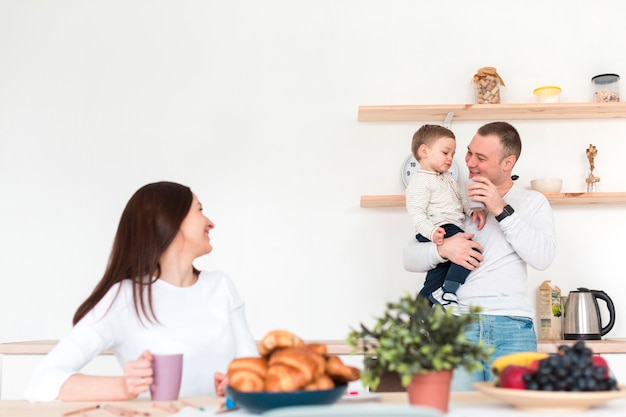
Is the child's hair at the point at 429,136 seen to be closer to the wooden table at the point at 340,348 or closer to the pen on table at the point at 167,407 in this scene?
the wooden table at the point at 340,348

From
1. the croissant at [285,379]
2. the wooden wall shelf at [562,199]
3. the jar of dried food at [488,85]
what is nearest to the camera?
the croissant at [285,379]

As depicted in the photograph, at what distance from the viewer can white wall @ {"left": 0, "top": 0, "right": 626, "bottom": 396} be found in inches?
131

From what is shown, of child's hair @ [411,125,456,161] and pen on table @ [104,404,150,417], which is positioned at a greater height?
child's hair @ [411,125,456,161]

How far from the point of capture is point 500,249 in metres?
2.60

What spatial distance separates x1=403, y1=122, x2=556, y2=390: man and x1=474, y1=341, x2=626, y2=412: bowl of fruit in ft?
3.54

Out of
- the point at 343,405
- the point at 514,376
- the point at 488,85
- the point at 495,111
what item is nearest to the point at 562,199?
the point at 495,111

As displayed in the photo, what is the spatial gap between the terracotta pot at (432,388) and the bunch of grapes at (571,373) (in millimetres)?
153

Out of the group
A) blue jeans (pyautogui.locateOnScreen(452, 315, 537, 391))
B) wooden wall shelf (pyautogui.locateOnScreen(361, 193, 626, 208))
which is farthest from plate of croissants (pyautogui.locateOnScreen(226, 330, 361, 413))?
wooden wall shelf (pyautogui.locateOnScreen(361, 193, 626, 208))

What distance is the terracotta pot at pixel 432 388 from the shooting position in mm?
1206

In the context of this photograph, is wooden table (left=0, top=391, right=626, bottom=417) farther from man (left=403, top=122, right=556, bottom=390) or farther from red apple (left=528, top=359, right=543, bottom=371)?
man (left=403, top=122, right=556, bottom=390)

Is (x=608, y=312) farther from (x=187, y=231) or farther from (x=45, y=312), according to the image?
(x=45, y=312)

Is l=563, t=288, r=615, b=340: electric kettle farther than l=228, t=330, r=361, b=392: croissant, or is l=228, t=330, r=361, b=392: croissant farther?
l=563, t=288, r=615, b=340: electric kettle

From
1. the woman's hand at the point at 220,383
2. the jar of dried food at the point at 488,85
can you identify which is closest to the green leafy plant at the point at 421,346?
the woman's hand at the point at 220,383

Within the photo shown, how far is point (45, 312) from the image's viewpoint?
3320 mm
